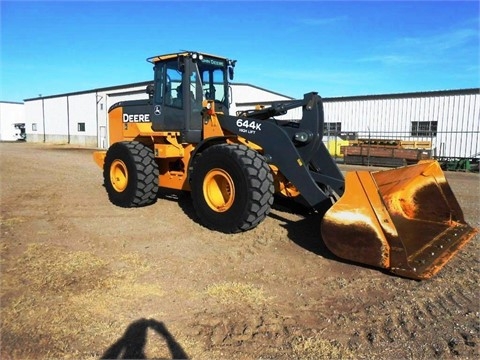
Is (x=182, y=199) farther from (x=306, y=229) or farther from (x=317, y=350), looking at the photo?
(x=317, y=350)

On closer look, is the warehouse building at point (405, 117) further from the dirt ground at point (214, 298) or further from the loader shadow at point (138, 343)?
the loader shadow at point (138, 343)

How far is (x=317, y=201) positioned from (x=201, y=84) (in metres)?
3.15

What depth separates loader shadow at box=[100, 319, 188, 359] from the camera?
3.15m

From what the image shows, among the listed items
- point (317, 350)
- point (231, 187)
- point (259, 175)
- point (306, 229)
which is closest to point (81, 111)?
→ point (231, 187)

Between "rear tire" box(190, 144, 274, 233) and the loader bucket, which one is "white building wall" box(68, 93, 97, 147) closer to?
"rear tire" box(190, 144, 274, 233)

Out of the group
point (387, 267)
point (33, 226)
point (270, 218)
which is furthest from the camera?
point (270, 218)

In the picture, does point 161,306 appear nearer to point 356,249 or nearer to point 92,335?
point 92,335

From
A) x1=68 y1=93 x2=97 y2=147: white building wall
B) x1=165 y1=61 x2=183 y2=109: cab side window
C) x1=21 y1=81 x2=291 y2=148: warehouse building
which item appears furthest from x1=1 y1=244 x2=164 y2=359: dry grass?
x1=68 y1=93 x2=97 y2=147: white building wall

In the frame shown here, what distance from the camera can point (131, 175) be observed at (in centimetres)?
759

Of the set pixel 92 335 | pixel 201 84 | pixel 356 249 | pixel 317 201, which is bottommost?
pixel 92 335

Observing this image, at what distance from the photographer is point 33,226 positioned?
6562mm

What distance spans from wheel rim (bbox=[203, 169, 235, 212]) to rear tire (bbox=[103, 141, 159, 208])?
168 centimetres

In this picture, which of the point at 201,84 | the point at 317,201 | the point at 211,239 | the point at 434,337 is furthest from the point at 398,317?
the point at 201,84

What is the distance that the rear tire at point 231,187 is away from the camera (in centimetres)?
562
